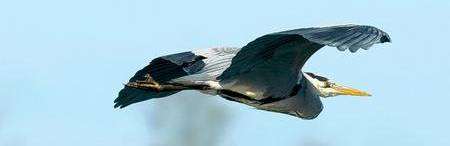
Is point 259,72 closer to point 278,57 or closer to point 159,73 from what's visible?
point 278,57

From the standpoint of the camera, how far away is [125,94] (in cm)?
2508

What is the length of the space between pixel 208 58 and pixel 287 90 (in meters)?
1.14

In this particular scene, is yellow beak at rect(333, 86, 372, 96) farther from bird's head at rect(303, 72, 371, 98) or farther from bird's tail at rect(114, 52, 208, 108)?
bird's tail at rect(114, 52, 208, 108)

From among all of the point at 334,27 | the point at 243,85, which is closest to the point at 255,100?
the point at 243,85

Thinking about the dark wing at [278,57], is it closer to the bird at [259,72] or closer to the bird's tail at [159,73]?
the bird at [259,72]

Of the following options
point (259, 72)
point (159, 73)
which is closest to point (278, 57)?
point (259, 72)

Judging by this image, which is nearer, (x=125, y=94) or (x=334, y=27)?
(x=334, y=27)

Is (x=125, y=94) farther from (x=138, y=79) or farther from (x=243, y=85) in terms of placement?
(x=243, y=85)

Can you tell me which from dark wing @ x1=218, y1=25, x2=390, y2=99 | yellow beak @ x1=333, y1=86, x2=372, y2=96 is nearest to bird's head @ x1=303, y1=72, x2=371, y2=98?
yellow beak @ x1=333, y1=86, x2=372, y2=96

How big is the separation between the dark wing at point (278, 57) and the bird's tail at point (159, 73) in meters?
0.79

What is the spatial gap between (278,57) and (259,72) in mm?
349

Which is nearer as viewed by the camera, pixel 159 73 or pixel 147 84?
pixel 147 84

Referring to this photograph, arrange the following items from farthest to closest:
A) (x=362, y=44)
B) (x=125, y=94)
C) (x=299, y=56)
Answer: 1. (x=125, y=94)
2. (x=299, y=56)
3. (x=362, y=44)

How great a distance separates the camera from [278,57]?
75.7ft
